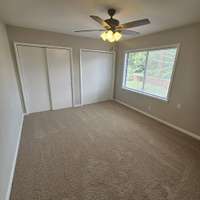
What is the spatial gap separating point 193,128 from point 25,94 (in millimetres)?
4334

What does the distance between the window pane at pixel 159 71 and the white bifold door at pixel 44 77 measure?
2478 mm

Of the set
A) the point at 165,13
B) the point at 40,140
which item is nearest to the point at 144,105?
the point at 165,13

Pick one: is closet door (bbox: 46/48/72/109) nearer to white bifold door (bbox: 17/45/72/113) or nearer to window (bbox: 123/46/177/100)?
white bifold door (bbox: 17/45/72/113)

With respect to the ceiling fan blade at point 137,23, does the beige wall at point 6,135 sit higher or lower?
lower

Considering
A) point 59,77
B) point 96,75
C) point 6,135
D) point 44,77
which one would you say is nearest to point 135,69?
point 96,75

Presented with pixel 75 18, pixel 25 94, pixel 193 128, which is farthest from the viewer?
pixel 25 94

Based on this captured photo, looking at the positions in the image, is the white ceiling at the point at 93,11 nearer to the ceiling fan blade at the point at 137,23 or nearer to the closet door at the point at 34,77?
the ceiling fan blade at the point at 137,23

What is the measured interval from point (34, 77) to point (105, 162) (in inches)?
118

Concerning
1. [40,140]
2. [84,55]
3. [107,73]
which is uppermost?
[84,55]

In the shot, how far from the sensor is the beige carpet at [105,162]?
4.89 ft

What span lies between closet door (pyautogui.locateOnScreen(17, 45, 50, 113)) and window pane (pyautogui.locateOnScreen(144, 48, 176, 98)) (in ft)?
10.1

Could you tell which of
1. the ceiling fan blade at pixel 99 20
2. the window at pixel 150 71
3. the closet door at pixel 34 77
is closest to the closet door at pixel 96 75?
the window at pixel 150 71

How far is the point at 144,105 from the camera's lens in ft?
12.4

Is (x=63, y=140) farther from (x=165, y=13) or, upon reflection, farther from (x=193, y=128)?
(x=165, y=13)
